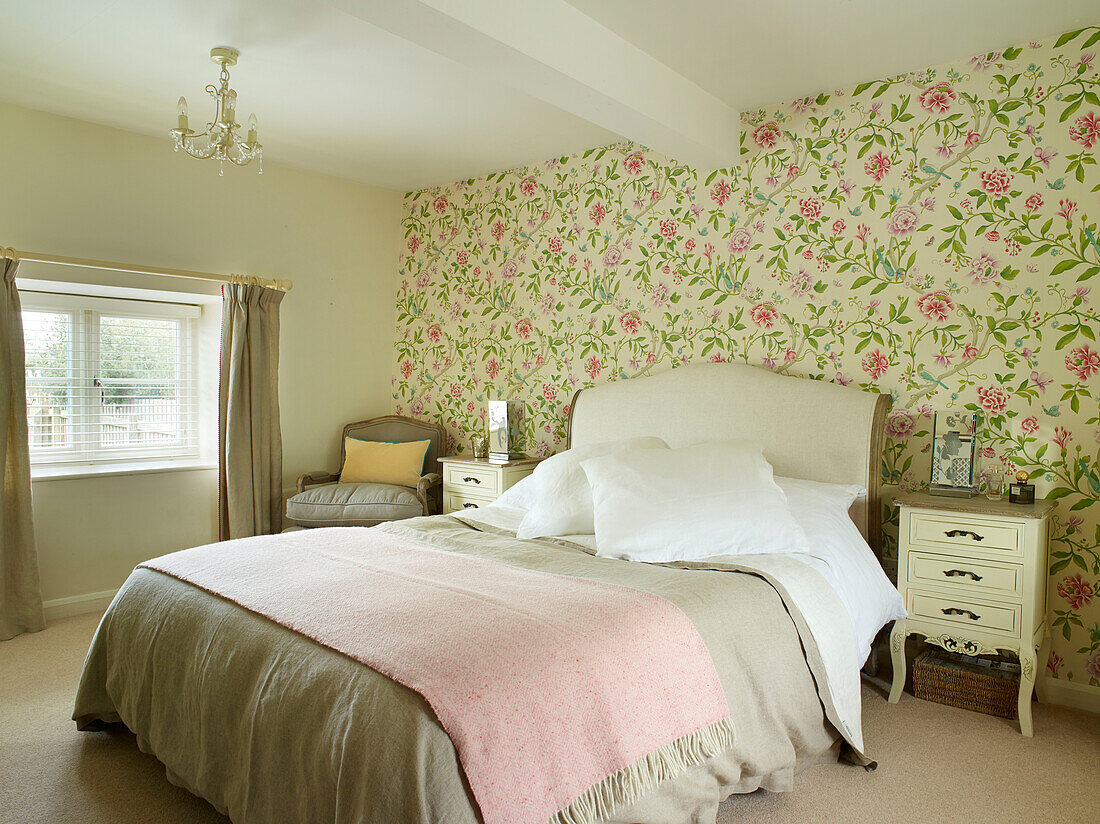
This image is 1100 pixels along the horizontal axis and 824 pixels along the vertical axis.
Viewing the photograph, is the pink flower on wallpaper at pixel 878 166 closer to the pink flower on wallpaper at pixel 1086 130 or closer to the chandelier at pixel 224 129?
the pink flower on wallpaper at pixel 1086 130

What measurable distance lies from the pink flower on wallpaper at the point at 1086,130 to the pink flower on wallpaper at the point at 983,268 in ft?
1.57

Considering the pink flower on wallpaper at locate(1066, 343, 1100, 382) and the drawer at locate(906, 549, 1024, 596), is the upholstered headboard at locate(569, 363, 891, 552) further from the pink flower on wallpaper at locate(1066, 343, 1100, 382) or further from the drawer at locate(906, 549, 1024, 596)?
the pink flower on wallpaper at locate(1066, 343, 1100, 382)

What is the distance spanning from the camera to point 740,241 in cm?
354

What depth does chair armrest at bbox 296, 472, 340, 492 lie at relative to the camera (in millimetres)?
4359

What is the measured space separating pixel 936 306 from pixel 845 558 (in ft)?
3.89

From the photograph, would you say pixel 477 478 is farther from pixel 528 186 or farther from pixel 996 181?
pixel 996 181

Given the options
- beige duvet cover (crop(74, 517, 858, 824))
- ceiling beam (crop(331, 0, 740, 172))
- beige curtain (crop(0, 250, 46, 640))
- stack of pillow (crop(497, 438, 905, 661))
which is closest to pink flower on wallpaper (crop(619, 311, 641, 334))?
ceiling beam (crop(331, 0, 740, 172))

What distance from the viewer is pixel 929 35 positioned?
8.88ft

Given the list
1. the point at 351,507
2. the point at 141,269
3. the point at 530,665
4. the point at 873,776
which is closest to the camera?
the point at 530,665

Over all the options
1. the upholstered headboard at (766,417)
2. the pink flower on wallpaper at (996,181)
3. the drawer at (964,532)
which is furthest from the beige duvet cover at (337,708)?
the pink flower on wallpaper at (996,181)

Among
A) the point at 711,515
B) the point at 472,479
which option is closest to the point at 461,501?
the point at 472,479

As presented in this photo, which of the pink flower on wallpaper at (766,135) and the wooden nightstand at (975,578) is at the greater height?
the pink flower on wallpaper at (766,135)

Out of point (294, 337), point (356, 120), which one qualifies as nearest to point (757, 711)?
point (356, 120)

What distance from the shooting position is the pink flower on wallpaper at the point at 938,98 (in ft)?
9.71
